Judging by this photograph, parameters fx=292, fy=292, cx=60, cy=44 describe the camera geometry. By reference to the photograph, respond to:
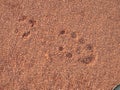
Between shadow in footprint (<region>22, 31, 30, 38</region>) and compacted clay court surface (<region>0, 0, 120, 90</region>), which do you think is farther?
shadow in footprint (<region>22, 31, 30, 38</region>)

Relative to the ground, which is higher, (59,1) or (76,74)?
(59,1)

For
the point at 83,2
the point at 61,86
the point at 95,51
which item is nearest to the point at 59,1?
the point at 83,2

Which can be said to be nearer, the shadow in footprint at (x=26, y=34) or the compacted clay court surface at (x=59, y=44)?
the compacted clay court surface at (x=59, y=44)

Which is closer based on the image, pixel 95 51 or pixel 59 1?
pixel 95 51

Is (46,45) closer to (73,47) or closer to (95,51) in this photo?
(73,47)

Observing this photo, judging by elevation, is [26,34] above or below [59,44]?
above

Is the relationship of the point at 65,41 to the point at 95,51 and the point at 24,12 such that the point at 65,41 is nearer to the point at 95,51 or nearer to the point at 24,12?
the point at 95,51

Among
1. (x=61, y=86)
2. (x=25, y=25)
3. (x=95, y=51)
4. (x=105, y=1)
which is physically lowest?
(x=61, y=86)
